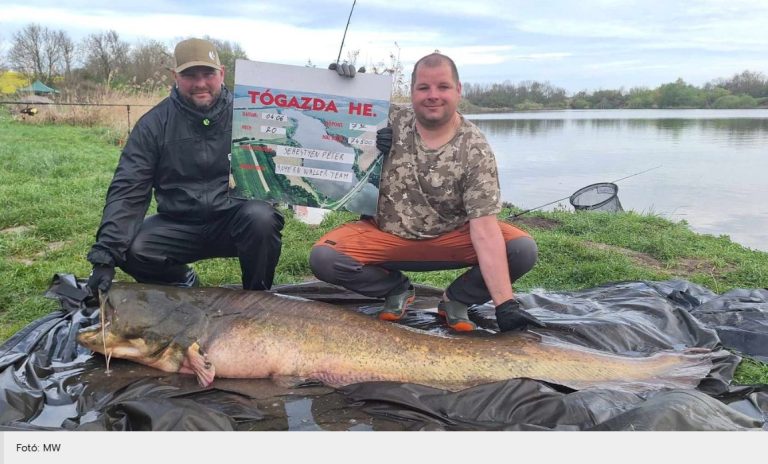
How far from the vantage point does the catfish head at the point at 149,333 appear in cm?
319

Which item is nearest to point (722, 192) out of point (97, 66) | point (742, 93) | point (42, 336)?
point (42, 336)

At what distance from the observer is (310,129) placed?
4023mm

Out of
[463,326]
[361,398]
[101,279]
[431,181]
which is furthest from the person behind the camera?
[463,326]

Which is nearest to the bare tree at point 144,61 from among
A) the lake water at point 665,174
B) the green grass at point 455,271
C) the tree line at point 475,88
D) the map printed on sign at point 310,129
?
the tree line at point 475,88

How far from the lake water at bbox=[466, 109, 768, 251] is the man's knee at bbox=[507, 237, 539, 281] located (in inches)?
230

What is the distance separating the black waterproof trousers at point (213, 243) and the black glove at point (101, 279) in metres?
0.48

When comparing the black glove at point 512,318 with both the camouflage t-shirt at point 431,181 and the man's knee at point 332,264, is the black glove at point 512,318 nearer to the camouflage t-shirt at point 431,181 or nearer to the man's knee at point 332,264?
the camouflage t-shirt at point 431,181

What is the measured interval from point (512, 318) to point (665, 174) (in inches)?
547

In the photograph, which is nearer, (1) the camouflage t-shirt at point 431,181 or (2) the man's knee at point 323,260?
(1) the camouflage t-shirt at point 431,181

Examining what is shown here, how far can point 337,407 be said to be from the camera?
2.84m

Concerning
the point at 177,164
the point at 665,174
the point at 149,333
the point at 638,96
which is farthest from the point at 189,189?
the point at 638,96

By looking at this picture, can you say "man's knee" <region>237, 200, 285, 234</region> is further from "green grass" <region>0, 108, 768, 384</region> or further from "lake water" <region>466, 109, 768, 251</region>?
"lake water" <region>466, 109, 768, 251</region>

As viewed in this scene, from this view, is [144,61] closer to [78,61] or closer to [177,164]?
[78,61]

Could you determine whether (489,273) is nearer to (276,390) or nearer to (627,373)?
(627,373)
